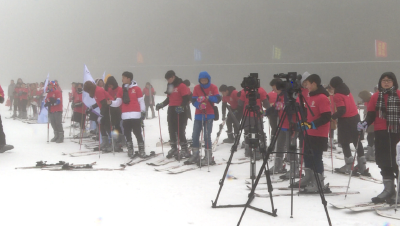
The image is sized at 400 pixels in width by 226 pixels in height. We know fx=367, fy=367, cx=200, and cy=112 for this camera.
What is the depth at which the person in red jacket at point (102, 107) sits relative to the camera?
331 inches

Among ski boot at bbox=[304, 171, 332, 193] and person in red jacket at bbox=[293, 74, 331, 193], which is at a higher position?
person in red jacket at bbox=[293, 74, 331, 193]

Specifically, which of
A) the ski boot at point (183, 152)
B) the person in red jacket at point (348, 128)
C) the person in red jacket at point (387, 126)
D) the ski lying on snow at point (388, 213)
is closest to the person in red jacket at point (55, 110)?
the ski boot at point (183, 152)

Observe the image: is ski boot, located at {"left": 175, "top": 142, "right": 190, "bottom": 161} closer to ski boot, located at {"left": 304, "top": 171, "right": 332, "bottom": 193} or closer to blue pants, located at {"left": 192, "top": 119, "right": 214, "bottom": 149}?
blue pants, located at {"left": 192, "top": 119, "right": 214, "bottom": 149}

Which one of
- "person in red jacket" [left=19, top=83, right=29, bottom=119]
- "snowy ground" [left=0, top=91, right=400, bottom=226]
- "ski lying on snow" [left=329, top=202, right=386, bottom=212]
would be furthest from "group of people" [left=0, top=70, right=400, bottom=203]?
"person in red jacket" [left=19, top=83, right=29, bottom=119]

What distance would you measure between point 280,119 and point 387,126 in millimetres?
1607

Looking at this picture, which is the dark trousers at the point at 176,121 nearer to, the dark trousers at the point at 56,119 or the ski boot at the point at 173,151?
the ski boot at the point at 173,151

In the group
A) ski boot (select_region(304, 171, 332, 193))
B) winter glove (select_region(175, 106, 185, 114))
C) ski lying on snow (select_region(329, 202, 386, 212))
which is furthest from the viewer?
winter glove (select_region(175, 106, 185, 114))

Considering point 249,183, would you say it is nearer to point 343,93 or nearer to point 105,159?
point 343,93

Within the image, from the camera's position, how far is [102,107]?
867 cm

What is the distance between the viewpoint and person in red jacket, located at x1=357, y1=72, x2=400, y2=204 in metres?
4.39

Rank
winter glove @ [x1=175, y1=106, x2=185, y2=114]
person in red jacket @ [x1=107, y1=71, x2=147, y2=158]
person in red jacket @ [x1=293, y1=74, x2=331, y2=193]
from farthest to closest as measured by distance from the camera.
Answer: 1. person in red jacket @ [x1=107, y1=71, x2=147, y2=158]
2. winter glove @ [x1=175, y1=106, x2=185, y2=114]
3. person in red jacket @ [x1=293, y1=74, x2=331, y2=193]

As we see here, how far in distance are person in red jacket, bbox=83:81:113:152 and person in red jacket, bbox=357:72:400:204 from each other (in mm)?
5696

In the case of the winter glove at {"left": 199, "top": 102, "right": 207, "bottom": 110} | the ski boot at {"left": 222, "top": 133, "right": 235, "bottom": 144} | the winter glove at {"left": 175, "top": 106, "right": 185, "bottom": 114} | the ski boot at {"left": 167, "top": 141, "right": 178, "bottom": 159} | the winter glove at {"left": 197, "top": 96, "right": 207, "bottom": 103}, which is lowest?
the ski boot at {"left": 222, "top": 133, "right": 235, "bottom": 144}

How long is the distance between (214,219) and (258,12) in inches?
1163
